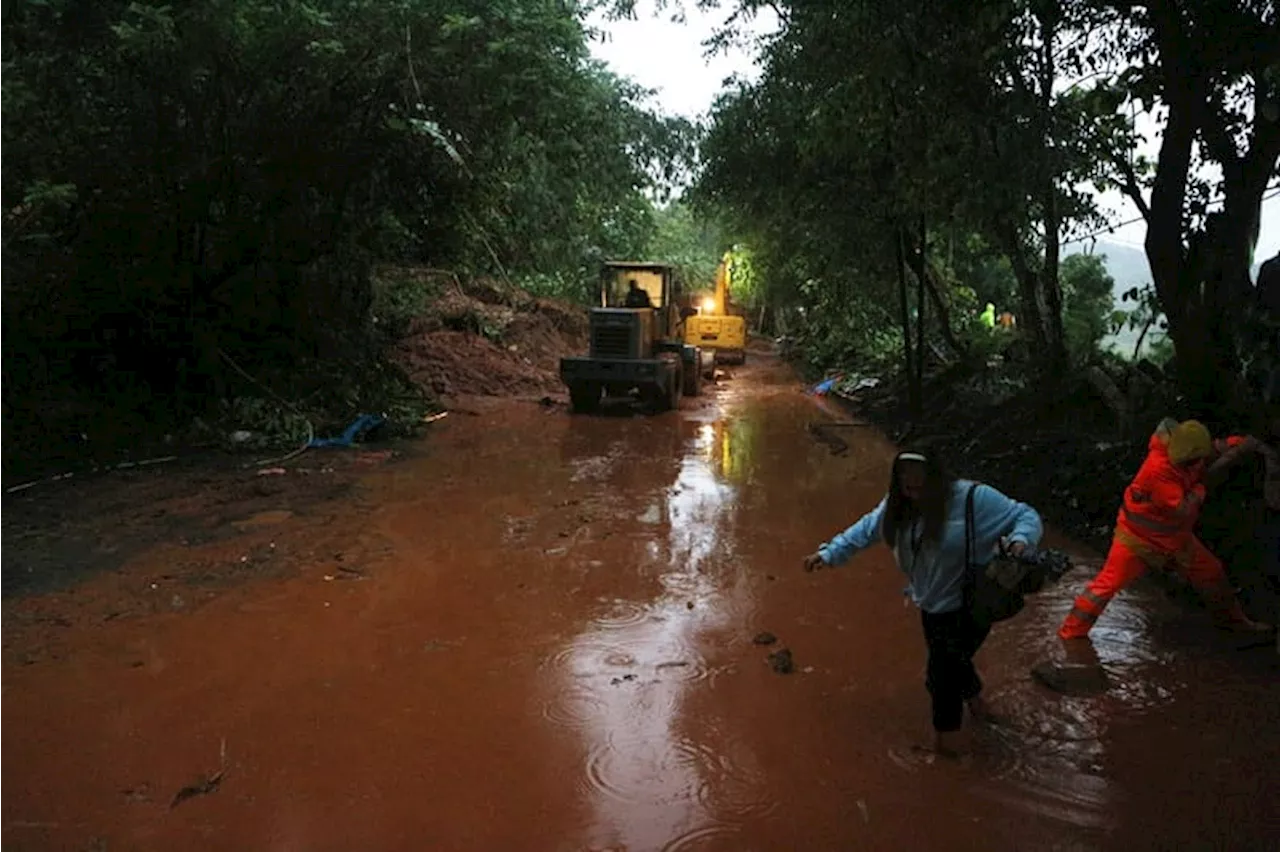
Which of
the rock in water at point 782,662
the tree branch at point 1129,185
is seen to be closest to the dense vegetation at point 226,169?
the tree branch at point 1129,185

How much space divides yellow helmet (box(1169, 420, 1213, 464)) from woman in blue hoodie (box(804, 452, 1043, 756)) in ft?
5.23

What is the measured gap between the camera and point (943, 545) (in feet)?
12.3

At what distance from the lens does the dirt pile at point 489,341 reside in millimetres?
18922

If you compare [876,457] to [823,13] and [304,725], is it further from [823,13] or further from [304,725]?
[304,725]

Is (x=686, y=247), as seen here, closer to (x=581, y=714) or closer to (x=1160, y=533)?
(x=1160, y=533)

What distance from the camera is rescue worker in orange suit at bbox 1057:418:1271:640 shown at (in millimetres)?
4910

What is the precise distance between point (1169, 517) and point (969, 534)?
6.34 ft

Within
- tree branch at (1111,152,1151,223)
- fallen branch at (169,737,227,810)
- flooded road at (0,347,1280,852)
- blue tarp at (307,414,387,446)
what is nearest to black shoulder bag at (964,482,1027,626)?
flooded road at (0,347,1280,852)

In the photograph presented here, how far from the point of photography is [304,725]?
4371mm

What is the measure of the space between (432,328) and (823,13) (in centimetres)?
1331

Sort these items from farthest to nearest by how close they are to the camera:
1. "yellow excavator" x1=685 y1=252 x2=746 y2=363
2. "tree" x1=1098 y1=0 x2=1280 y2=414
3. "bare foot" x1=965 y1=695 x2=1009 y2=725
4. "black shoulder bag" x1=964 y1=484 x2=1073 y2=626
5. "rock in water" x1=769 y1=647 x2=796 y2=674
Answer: "yellow excavator" x1=685 y1=252 x2=746 y2=363, "tree" x1=1098 y1=0 x2=1280 y2=414, "rock in water" x1=769 y1=647 x2=796 y2=674, "bare foot" x1=965 y1=695 x2=1009 y2=725, "black shoulder bag" x1=964 y1=484 x2=1073 y2=626

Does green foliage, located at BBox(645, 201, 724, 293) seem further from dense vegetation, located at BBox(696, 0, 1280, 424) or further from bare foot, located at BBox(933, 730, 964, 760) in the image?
bare foot, located at BBox(933, 730, 964, 760)

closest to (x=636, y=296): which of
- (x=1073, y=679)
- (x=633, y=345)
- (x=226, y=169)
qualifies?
(x=633, y=345)

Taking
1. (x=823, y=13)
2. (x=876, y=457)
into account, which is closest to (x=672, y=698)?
A: (x=823, y=13)
